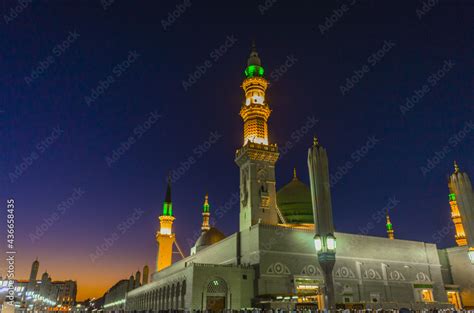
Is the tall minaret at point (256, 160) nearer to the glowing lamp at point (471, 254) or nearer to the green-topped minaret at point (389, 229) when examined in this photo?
the glowing lamp at point (471, 254)

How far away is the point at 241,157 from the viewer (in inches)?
2440

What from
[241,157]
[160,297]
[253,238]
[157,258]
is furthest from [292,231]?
[157,258]

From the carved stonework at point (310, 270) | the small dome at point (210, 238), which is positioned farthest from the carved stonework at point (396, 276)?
the small dome at point (210, 238)

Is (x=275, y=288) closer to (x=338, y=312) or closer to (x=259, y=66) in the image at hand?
(x=338, y=312)

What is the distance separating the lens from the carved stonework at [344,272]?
5294 cm

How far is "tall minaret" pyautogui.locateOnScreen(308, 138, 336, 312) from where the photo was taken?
130ft

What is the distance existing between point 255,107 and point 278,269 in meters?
28.1

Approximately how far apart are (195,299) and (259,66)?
4382 cm

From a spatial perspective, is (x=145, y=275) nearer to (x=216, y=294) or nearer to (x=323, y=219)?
(x=216, y=294)

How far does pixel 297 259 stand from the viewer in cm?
5072

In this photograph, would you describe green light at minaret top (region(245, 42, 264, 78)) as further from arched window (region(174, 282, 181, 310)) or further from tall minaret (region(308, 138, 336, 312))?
arched window (region(174, 282, 181, 310))

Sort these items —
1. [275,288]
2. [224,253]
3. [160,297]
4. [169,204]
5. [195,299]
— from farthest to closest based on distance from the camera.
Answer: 1. [169,204]
2. [160,297]
3. [224,253]
4. [275,288]
5. [195,299]

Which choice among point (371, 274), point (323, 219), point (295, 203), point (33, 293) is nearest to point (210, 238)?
point (295, 203)

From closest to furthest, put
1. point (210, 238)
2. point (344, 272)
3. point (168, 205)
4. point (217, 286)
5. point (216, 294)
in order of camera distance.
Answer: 1. point (216, 294)
2. point (217, 286)
3. point (344, 272)
4. point (210, 238)
5. point (168, 205)
